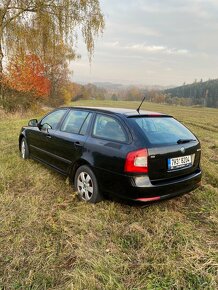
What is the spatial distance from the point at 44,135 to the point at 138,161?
8.72 feet

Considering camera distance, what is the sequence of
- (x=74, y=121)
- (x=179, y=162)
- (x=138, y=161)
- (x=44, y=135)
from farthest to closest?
(x=44, y=135) → (x=74, y=121) → (x=179, y=162) → (x=138, y=161)

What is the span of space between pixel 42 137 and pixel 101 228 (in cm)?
271

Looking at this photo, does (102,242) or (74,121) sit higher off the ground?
(74,121)

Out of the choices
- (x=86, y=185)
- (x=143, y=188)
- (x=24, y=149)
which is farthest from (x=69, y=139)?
(x=24, y=149)

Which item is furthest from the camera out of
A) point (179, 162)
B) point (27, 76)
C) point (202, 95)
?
point (202, 95)

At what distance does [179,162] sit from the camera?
3.66 metres

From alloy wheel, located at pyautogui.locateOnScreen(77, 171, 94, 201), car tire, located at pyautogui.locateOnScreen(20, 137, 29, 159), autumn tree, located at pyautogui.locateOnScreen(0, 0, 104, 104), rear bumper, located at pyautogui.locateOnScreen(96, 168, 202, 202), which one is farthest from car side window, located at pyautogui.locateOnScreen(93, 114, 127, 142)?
autumn tree, located at pyautogui.locateOnScreen(0, 0, 104, 104)

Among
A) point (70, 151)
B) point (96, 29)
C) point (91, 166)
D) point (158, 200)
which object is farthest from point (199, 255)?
point (96, 29)

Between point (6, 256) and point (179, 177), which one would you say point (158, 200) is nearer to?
point (179, 177)

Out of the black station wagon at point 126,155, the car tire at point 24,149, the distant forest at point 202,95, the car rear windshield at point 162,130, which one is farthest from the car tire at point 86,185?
the distant forest at point 202,95

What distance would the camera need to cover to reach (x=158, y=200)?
134 inches

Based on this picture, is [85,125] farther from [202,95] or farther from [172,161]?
[202,95]

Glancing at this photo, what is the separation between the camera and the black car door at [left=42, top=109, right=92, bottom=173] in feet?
13.9

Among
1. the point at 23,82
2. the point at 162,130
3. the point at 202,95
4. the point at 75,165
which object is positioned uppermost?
the point at 202,95
